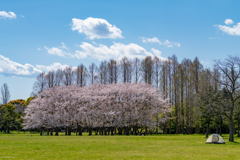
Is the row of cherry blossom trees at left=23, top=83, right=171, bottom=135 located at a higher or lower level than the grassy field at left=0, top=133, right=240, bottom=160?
higher

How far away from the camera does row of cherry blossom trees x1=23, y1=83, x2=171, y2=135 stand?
4988cm

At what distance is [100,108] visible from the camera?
5112 cm

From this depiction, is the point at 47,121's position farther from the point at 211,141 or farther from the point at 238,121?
the point at 238,121

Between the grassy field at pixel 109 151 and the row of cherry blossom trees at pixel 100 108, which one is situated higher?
the row of cherry blossom trees at pixel 100 108

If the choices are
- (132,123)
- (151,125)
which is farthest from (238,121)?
(132,123)

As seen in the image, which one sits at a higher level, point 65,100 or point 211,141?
point 65,100

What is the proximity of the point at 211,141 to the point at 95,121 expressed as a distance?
2758cm

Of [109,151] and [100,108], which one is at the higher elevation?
[100,108]

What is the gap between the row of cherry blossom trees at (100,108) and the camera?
4988 cm

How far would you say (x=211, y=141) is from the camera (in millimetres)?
28047

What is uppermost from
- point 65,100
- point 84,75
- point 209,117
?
point 84,75

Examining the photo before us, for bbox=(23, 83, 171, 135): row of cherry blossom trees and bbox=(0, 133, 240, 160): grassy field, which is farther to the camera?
bbox=(23, 83, 171, 135): row of cherry blossom trees

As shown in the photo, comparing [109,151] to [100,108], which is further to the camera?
[100,108]

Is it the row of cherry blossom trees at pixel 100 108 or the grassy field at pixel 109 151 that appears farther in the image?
the row of cherry blossom trees at pixel 100 108
